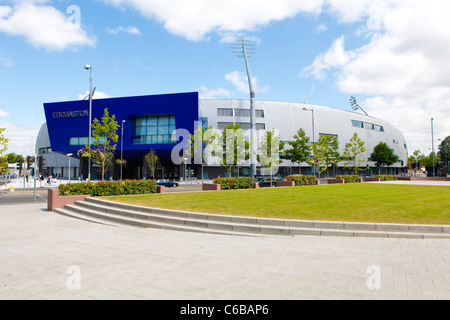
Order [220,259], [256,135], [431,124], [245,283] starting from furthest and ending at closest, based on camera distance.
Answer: [256,135]
[431,124]
[220,259]
[245,283]

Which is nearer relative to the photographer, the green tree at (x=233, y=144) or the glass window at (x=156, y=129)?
the green tree at (x=233, y=144)

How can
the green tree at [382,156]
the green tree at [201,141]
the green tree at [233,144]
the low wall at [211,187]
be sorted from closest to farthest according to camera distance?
the low wall at [211,187]
the green tree at [233,144]
the green tree at [201,141]
the green tree at [382,156]

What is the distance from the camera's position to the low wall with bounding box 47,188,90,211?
1477 centimetres

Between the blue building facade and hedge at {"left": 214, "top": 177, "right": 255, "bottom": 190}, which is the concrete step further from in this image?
the blue building facade

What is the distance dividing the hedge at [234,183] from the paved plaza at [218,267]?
16540 mm

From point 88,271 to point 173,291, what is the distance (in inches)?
81.4

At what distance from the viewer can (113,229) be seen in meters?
10.0

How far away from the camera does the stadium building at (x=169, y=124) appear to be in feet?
174

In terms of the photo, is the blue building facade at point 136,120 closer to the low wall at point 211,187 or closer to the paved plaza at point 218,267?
the low wall at point 211,187

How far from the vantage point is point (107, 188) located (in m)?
17.3

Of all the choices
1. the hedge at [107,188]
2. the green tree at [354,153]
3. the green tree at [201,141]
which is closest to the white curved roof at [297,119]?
the green tree at [354,153]

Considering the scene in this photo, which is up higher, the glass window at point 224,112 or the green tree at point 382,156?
the glass window at point 224,112

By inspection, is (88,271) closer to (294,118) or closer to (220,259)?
(220,259)
